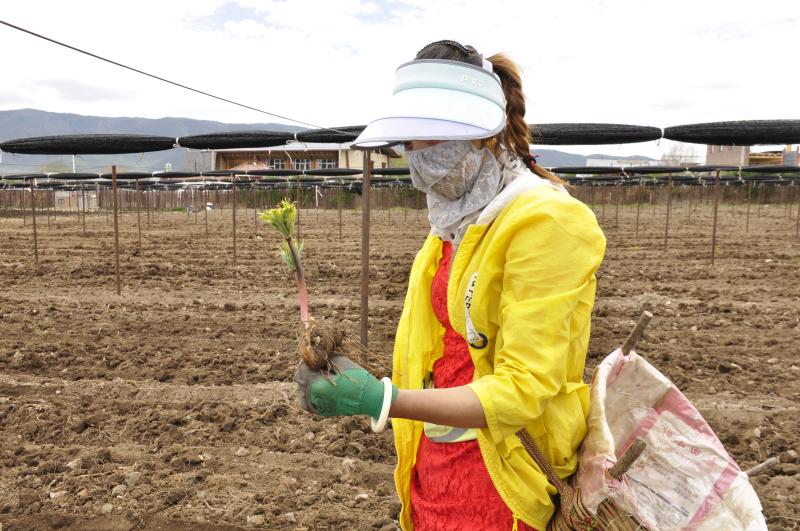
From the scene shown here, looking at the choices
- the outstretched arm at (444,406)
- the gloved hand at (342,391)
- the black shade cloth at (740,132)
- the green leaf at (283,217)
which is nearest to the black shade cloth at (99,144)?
the black shade cloth at (740,132)

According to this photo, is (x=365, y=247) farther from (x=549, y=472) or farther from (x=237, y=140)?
(x=237, y=140)

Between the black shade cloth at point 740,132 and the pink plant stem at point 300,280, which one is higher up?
the black shade cloth at point 740,132

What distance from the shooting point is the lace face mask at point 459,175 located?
1.25 m

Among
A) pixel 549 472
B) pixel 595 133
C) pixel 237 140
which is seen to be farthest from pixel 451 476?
pixel 237 140

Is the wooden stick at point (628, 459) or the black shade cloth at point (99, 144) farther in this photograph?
the black shade cloth at point (99, 144)

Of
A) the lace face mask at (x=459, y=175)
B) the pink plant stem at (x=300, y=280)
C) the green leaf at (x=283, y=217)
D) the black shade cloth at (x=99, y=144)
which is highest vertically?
the black shade cloth at (x=99, y=144)

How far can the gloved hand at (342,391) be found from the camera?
110 centimetres

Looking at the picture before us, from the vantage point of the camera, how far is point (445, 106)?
47.4 inches

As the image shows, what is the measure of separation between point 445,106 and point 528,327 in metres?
0.44

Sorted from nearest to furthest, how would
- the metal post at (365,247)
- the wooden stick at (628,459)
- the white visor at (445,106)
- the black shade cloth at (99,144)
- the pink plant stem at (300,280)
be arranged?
the wooden stick at (628,459), the white visor at (445,106), the pink plant stem at (300,280), the metal post at (365,247), the black shade cloth at (99,144)

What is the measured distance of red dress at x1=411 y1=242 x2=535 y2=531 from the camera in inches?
49.9

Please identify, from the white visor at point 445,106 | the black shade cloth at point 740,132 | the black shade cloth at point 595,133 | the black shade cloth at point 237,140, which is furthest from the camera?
the black shade cloth at point 595,133

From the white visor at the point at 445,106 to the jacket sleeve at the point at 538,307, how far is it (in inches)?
7.5

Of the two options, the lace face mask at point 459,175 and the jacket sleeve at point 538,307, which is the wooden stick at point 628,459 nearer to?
the jacket sleeve at point 538,307
